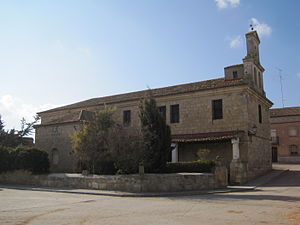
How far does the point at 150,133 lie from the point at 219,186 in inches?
194

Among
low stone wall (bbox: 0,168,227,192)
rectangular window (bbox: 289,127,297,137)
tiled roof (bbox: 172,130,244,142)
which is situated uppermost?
rectangular window (bbox: 289,127,297,137)

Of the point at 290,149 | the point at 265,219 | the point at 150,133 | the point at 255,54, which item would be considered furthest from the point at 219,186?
the point at 290,149

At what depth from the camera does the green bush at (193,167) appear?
17.8 meters

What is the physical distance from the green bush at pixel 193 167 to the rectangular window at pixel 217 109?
545 centimetres

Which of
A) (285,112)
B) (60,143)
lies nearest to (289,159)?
(285,112)

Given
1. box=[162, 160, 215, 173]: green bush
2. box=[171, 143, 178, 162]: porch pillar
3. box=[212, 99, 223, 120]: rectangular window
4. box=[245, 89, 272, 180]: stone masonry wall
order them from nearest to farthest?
box=[162, 160, 215, 173]: green bush, box=[245, 89, 272, 180]: stone masonry wall, box=[171, 143, 178, 162]: porch pillar, box=[212, 99, 223, 120]: rectangular window

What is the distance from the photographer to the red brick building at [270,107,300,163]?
39500mm

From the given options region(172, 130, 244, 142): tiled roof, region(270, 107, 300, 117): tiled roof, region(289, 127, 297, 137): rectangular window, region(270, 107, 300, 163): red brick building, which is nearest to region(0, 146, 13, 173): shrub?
region(172, 130, 244, 142): tiled roof

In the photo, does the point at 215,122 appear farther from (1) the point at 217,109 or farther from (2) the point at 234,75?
(2) the point at 234,75

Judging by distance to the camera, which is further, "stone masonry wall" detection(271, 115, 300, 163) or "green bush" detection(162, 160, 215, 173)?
"stone masonry wall" detection(271, 115, 300, 163)

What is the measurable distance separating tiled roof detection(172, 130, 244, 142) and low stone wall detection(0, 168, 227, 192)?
11.9 feet

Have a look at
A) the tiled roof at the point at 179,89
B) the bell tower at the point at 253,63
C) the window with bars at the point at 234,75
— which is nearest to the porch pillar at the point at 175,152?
the tiled roof at the point at 179,89

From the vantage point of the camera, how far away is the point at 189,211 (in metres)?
9.24

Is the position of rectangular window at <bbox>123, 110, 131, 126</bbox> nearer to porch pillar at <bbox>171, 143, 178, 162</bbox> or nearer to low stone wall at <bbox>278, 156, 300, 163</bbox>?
porch pillar at <bbox>171, 143, 178, 162</bbox>
